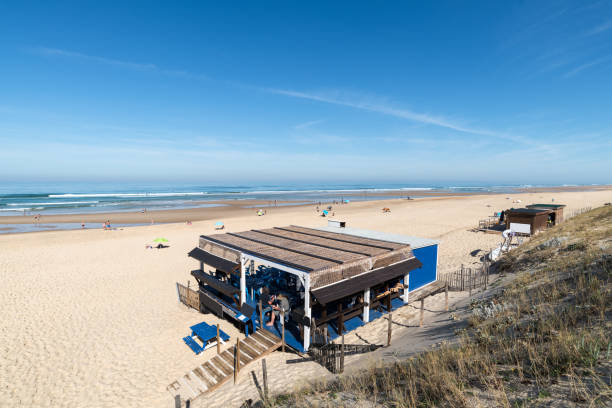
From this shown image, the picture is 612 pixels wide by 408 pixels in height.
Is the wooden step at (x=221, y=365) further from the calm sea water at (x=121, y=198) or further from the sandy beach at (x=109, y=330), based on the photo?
the calm sea water at (x=121, y=198)

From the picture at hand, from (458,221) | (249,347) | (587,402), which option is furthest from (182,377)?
(458,221)

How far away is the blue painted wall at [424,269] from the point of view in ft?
A: 46.9

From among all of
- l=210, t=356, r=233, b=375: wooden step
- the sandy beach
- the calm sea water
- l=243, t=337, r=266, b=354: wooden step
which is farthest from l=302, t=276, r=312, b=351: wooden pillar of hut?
the calm sea water

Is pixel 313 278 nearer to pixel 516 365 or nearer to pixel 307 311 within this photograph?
pixel 307 311

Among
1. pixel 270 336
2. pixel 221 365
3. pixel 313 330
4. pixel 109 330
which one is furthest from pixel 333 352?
pixel 109 330

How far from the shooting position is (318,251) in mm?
11648

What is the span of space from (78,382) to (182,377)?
129 inches

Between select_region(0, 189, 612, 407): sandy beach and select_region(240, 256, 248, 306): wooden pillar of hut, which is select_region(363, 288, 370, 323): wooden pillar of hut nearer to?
select_region(0, 189, 612, 407): sandy beach

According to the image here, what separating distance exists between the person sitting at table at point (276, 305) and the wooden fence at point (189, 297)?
431 centimetres

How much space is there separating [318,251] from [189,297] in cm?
703

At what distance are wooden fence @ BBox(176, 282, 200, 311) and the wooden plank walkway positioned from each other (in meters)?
4.30

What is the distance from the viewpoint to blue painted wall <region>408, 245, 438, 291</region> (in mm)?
14290

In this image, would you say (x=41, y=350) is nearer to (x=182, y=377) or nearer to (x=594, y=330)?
(x=182, y=377)

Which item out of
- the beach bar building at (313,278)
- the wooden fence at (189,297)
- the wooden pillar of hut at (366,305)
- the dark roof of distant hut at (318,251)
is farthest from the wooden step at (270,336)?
the wooden fence at (189,297)
